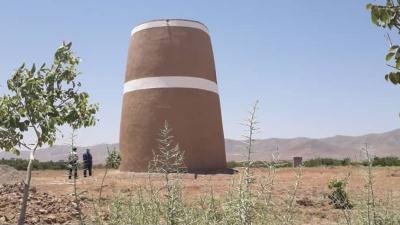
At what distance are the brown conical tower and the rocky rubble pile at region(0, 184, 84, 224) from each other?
10.8 metres

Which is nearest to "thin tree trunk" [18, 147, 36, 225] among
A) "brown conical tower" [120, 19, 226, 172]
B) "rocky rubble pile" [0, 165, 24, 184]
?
"brown conical tower" [120, 19, 226, 172]

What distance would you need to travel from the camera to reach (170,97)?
23344 millimetres

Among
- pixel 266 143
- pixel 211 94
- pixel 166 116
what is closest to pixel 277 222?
pixel 166 116

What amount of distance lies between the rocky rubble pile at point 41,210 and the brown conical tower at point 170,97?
1076cm

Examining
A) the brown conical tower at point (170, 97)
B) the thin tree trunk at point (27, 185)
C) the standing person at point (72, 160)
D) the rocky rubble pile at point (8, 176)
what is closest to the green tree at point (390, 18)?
the standing person at point (72, 160)

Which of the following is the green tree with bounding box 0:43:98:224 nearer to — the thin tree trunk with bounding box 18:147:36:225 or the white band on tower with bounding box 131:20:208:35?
the thin tree trunk with bounding box 18:147:36:225

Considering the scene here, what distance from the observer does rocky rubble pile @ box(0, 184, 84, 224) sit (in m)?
9.70

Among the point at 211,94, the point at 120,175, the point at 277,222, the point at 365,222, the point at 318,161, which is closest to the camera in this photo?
the point at 277,222

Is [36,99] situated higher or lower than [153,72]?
lower

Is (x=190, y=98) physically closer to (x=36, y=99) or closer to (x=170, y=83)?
(x=170, y=83)

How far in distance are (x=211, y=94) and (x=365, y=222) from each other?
20995 mm

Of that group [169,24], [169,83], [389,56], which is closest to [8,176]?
[169,83]

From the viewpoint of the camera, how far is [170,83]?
23.5 m

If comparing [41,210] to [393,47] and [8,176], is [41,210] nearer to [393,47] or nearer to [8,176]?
[393,47]
